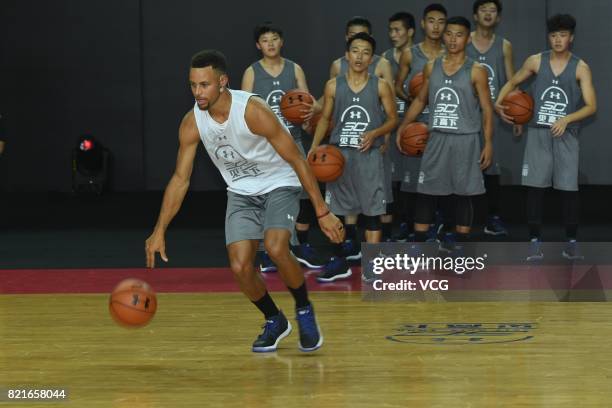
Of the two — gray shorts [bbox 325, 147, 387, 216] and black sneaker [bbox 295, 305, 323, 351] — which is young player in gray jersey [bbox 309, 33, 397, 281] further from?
black sneaker [bbox 295, 305, 323, 351]

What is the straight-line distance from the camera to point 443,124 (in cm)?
753

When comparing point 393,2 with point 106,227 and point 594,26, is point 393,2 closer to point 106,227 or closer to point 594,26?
point 594,26

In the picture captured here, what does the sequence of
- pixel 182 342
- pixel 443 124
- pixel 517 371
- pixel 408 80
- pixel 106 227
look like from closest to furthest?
pixel 517 371 < pixel 182 342 < pixel 443 124 < pixel 408 80 < pixel 106 227

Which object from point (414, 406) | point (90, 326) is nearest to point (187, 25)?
point (90, 326)

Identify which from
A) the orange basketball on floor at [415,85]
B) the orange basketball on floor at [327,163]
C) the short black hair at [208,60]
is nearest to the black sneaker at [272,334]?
the short black hair at [208,60]

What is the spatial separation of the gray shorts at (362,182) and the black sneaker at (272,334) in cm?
204

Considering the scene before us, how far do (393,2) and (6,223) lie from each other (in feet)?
14.9

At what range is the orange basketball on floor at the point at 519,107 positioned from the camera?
789 cm

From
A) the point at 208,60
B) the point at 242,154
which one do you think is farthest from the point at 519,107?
the point at 208,60

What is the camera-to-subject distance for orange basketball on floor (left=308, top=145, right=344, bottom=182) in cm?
713

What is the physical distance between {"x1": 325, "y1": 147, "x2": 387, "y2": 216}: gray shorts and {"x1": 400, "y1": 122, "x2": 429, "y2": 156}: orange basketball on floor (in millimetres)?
296

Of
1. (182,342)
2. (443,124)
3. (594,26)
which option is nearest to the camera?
(182,342)

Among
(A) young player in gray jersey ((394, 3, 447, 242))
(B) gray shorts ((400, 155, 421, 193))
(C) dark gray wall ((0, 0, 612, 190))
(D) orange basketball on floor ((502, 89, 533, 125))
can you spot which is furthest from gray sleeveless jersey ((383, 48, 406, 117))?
(C) dark gray wall ((0, 0, 612, 190))

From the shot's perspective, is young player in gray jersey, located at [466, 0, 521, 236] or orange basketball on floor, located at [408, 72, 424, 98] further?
young player in gray jersey, located at [466, 0, 521, 236]
